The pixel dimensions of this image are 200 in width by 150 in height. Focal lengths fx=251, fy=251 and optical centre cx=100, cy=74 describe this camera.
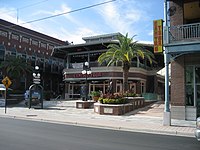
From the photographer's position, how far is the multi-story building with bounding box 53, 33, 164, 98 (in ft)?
121

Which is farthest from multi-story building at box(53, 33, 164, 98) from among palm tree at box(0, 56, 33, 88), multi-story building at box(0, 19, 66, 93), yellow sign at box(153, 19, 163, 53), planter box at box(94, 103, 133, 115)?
yellow sign at box(153, 19, 163, 53)

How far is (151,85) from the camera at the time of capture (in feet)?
131

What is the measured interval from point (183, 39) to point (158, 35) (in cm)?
172

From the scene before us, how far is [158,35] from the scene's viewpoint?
16.6m

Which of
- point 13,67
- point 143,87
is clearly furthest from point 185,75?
point 13,67

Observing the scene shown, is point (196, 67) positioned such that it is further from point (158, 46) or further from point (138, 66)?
point (138, 66)

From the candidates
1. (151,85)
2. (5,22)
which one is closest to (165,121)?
(151,85)

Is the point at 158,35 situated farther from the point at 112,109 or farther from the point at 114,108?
the point at 112,109

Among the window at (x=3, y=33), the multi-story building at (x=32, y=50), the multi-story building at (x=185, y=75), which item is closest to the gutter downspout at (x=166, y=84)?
A: the multi-story building at (x=185, y=75)

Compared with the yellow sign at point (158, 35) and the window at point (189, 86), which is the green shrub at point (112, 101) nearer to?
the window at point (189, 86)

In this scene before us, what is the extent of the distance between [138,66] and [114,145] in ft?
95.9

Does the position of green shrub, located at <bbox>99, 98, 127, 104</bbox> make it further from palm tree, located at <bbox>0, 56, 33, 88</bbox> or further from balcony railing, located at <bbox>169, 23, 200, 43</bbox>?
palm tree, located at <bbox>0, 56, 33, 88</bbox>

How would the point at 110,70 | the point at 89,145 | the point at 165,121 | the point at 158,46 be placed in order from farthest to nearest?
the point at 110,70 → the point at 158,46 → the point at 165,121 → the point at 89,145

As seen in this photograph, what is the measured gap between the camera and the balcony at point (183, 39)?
15309mm
